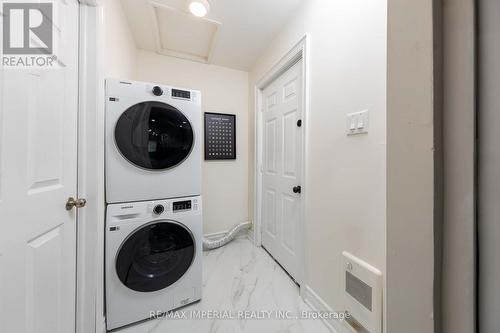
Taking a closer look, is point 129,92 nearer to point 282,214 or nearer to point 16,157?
point 16,157

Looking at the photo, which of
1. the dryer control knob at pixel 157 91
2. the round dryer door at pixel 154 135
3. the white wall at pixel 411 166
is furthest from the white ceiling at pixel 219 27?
the white wall at pixel 411 166

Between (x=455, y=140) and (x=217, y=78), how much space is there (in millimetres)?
2477

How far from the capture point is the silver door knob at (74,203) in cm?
92

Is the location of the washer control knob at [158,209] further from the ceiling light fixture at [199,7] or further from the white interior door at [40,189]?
the ceiling light fixture at [199,7]

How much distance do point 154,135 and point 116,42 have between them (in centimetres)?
77

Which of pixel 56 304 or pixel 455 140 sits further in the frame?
pixel 56 304

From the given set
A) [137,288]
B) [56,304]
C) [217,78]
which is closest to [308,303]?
[137,288]

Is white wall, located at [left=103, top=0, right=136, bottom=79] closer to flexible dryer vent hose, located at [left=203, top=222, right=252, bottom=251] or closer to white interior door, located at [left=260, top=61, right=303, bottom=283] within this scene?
white interior door, located at [left=260, top=61, right=303, bottom=283]

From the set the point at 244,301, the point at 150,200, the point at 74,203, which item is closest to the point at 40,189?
the point at 74,203

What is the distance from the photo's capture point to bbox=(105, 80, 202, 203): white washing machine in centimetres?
117

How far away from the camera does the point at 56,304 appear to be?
0.84 m

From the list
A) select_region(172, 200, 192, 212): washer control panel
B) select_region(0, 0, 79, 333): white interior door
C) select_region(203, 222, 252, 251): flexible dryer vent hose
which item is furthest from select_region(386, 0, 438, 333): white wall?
select_region(203, 222, 252, 251): flexible dryer vent hose

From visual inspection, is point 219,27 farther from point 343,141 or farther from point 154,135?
point 343,141

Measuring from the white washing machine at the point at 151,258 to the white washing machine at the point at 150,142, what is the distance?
3.7 inches
